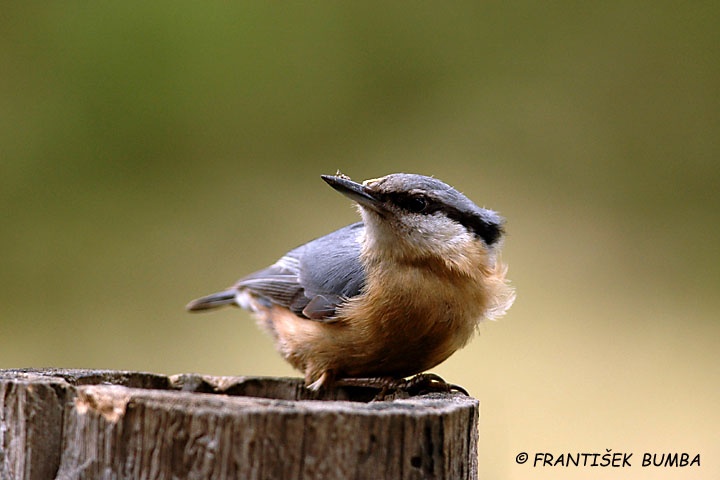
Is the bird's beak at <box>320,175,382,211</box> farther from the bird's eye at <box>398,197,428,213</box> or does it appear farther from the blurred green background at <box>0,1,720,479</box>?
the blurred green background at <box>0,1,720,479</box>

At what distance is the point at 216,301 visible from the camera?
3447 mm

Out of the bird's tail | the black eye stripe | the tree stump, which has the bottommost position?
the tree stump

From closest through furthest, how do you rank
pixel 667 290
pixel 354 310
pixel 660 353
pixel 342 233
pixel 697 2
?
pixel 354 310, pixel 342 233, pixel 660 353, pixel 667 290, pixel 697 2

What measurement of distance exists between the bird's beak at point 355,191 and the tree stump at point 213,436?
0.96 metres

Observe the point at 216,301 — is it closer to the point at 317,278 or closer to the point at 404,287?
the point at 317,278

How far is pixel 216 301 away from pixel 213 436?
213 cm

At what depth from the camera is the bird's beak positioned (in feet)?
7.82

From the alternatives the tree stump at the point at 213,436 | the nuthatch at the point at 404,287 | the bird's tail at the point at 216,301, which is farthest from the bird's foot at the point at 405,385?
the bird's tail at the point at 216,301

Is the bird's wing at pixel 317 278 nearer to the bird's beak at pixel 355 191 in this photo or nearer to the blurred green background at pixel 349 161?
the bird's beak at pixel 355 191

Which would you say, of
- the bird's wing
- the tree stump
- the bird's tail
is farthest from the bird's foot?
the bird's tail

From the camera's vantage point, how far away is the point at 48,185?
4.62 m

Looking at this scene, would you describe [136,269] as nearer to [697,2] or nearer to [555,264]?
[555,264]

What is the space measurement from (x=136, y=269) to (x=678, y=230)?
307cm

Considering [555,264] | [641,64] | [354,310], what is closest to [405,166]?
[555,264]
